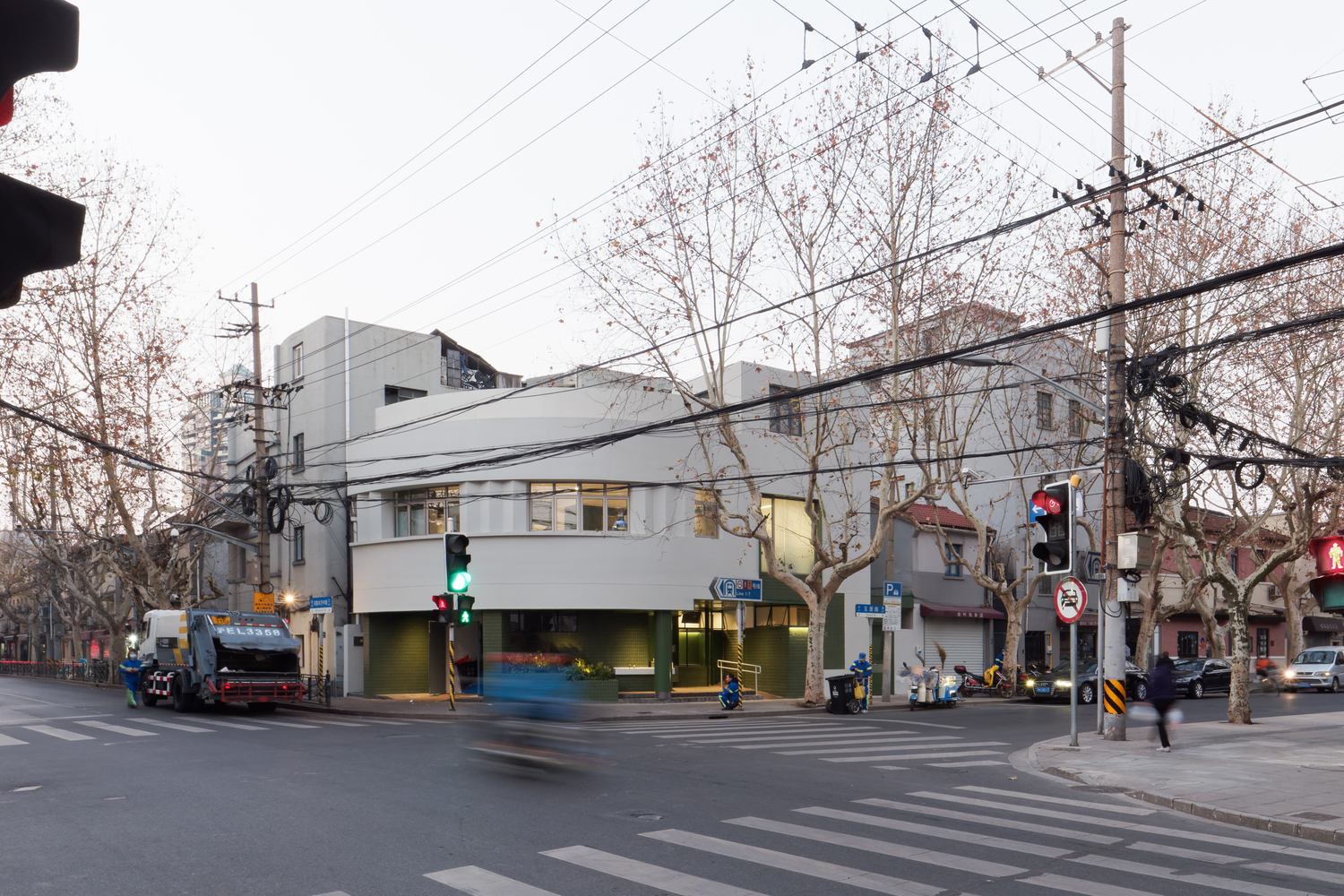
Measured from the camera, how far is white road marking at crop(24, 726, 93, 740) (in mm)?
20172

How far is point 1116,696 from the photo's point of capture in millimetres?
18578

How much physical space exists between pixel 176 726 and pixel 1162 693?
19.4 metres

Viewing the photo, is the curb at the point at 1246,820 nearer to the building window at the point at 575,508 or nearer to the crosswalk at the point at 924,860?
the crosswalk at the point at 924,860

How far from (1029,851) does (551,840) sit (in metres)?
4.24

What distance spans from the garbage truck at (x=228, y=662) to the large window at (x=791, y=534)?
1477 centimetres

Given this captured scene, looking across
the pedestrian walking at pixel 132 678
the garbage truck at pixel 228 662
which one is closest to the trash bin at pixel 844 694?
the garbage truck at pixel 228 662

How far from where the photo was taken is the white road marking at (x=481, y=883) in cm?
778

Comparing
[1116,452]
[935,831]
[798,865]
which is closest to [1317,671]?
[1116,452]

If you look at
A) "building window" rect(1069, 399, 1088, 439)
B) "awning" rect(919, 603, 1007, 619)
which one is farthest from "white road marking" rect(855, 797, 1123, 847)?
"awning" rect(919, 603, 1007, 619)

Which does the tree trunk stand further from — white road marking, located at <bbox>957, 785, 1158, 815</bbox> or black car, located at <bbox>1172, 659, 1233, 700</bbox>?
black car, located at <bbox>1172, 659, 1233, 700</bbox>

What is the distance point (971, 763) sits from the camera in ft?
54.0

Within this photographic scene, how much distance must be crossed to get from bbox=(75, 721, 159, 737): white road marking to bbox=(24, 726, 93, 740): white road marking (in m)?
0.65

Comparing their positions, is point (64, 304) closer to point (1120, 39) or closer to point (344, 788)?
point (344, 788)

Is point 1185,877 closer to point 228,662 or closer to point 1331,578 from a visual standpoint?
point 1331,578
